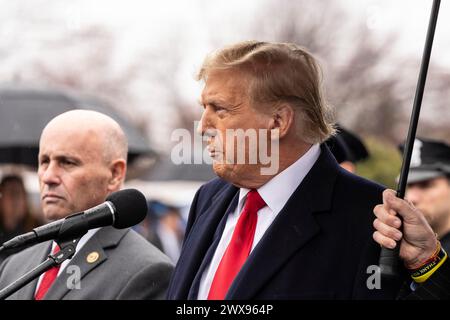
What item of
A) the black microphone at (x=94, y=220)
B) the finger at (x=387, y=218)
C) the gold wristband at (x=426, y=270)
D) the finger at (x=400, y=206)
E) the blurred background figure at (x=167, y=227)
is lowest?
the blurred background figure at (x=167, y=227)

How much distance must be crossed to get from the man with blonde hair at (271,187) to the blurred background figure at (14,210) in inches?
158

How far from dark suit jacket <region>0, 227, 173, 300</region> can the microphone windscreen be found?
1.89 feet

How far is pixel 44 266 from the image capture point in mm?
3006

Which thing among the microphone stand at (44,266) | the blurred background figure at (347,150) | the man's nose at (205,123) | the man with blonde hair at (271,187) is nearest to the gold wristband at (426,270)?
the man with blonde hair at (271,187)

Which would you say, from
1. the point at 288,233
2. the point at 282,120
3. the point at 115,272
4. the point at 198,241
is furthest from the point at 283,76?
the point at 115,272

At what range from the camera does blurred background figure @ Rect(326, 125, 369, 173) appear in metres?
4.64

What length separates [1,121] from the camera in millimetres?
9227

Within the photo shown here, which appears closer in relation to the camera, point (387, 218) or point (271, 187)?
point (387, 218)

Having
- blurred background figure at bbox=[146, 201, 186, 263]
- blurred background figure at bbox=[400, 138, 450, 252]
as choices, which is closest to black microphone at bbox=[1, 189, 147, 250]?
blurred background figure at bbox=[400, 138, 450, 252]

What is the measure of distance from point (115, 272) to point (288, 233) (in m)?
1.05

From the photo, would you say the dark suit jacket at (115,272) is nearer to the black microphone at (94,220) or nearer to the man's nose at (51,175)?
the man's nose at (51,175)

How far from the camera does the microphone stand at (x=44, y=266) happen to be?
2945 millimetres

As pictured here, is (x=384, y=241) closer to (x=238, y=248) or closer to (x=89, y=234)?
(x=238, y=248)

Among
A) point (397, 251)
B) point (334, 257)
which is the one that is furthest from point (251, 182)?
point (397, 251)
